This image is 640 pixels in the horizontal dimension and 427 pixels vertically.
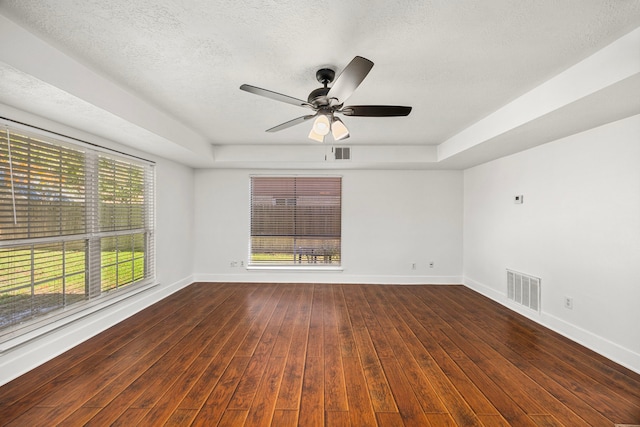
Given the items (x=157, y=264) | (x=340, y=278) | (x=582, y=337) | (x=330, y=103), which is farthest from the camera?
(x=340, y=278)

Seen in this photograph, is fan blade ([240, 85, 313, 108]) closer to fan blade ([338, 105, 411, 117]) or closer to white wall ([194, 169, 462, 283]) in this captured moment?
fan blade ([338, 105, 411, 117])

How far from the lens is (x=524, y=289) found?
12.6 ft

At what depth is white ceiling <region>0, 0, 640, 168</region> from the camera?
1624 mm

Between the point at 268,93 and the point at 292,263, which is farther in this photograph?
the point at 292,263

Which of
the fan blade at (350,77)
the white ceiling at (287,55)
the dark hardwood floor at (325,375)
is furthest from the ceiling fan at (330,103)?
the dark hardwood floor at (325,375)

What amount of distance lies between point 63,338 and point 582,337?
5284mm

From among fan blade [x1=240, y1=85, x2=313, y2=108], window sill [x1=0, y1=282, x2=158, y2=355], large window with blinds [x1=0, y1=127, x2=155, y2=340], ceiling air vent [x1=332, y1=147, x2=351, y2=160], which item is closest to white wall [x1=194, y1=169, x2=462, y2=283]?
ceiling air vent [x1=332, y1=147, x2=351, y2=160]

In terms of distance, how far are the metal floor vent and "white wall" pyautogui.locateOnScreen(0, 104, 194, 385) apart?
5261mm

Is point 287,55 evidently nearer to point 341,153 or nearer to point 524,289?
point 341,153

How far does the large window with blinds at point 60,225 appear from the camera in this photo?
2336 millimetres

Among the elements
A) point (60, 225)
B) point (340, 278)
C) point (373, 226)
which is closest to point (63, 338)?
point (60, 225)

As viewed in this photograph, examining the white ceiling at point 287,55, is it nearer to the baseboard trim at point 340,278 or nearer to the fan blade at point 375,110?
the fan blade at point 375,110

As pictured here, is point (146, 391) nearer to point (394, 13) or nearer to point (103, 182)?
point (103, 182)

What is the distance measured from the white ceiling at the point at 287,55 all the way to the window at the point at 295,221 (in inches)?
93.2
